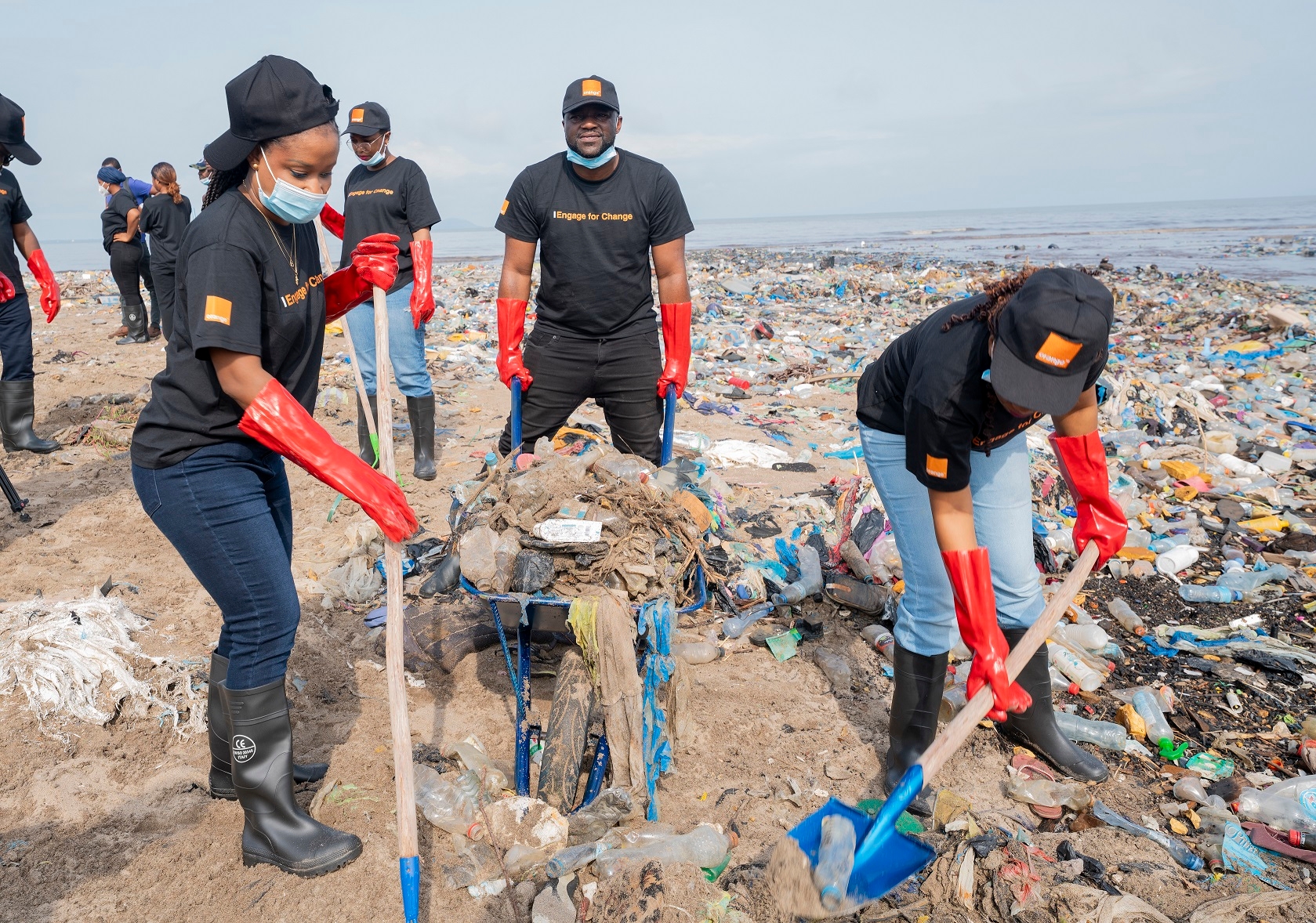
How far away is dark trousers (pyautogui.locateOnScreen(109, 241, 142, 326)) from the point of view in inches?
375

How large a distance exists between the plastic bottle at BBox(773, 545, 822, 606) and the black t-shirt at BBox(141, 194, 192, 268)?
7.09 m

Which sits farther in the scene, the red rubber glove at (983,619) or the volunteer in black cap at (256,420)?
the red rubber glove at (983,619)

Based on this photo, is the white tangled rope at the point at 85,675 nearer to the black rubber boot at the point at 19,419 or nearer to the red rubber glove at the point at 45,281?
the black rubber boot at the point at 19,419

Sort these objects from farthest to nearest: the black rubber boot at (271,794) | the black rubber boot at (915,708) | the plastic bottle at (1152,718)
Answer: the plastic bottle at (1152,718) → the black rubber boot at (915,708) → the black rubber boot at (271,794)

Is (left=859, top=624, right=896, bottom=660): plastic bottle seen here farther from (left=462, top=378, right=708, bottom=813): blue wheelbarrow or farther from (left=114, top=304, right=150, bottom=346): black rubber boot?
(left=114, top=304, right=150, bottom=346): black rubber boot

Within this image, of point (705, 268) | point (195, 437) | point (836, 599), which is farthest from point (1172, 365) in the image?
point (705, 268)

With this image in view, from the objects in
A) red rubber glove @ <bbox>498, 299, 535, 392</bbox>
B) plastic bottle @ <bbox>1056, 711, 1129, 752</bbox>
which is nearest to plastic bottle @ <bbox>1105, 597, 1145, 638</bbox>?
plastic bottle @ <bbox>1056, 711, 1129, 752</bbox>

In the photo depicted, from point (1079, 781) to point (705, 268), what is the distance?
2036 cm

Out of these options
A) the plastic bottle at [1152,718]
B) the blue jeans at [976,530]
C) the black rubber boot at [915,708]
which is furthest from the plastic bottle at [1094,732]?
the blue jeans at [976,530]

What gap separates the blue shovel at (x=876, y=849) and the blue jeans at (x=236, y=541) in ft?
5.17

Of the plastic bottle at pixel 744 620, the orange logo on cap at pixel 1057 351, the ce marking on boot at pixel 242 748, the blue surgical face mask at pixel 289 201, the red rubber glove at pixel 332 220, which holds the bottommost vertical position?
the plastic bottle at pixel 744 620

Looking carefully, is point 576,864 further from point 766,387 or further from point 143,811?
point 766,387

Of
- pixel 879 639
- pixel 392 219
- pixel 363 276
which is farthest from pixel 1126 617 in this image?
pixel 392 219

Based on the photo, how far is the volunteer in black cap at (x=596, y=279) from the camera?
3.79 m
